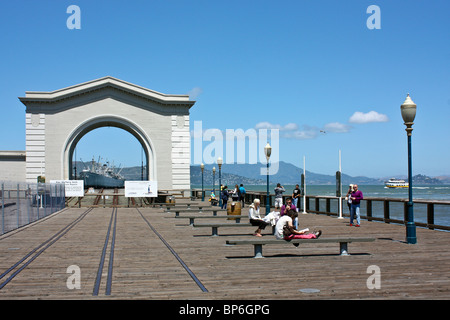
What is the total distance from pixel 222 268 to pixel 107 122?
46424 millimetres

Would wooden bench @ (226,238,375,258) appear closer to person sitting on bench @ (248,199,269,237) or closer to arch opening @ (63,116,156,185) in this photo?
person sitting on bench @ (248,199,269,237)

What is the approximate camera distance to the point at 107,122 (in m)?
57.4

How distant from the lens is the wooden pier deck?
10055 millimetres

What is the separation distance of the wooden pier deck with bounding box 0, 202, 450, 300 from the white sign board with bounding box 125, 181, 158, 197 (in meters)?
23.6

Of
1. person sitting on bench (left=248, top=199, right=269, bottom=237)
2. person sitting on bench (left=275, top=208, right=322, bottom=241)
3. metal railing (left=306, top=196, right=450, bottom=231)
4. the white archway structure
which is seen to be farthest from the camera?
the white archway structure

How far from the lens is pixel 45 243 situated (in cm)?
1875

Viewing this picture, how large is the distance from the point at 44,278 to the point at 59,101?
151 feet

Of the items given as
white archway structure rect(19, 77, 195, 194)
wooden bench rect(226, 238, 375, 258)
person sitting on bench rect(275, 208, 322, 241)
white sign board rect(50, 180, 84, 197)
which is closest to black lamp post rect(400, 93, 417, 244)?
wooden bench rect(226, 238, 375, 258)

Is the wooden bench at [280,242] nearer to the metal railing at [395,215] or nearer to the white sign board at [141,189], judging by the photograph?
the metal railing at [395,215]

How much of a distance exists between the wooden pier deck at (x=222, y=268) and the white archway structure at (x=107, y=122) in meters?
34.9

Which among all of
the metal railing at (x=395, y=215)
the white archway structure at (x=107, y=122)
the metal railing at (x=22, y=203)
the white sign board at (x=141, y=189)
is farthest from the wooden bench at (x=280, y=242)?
the white archway structure at (x=107, y=122)

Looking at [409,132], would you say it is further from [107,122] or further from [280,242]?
[107,122]

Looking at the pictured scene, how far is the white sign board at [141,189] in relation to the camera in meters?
45.1

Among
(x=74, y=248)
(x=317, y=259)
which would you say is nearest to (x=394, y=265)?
(x=317, y=259)
